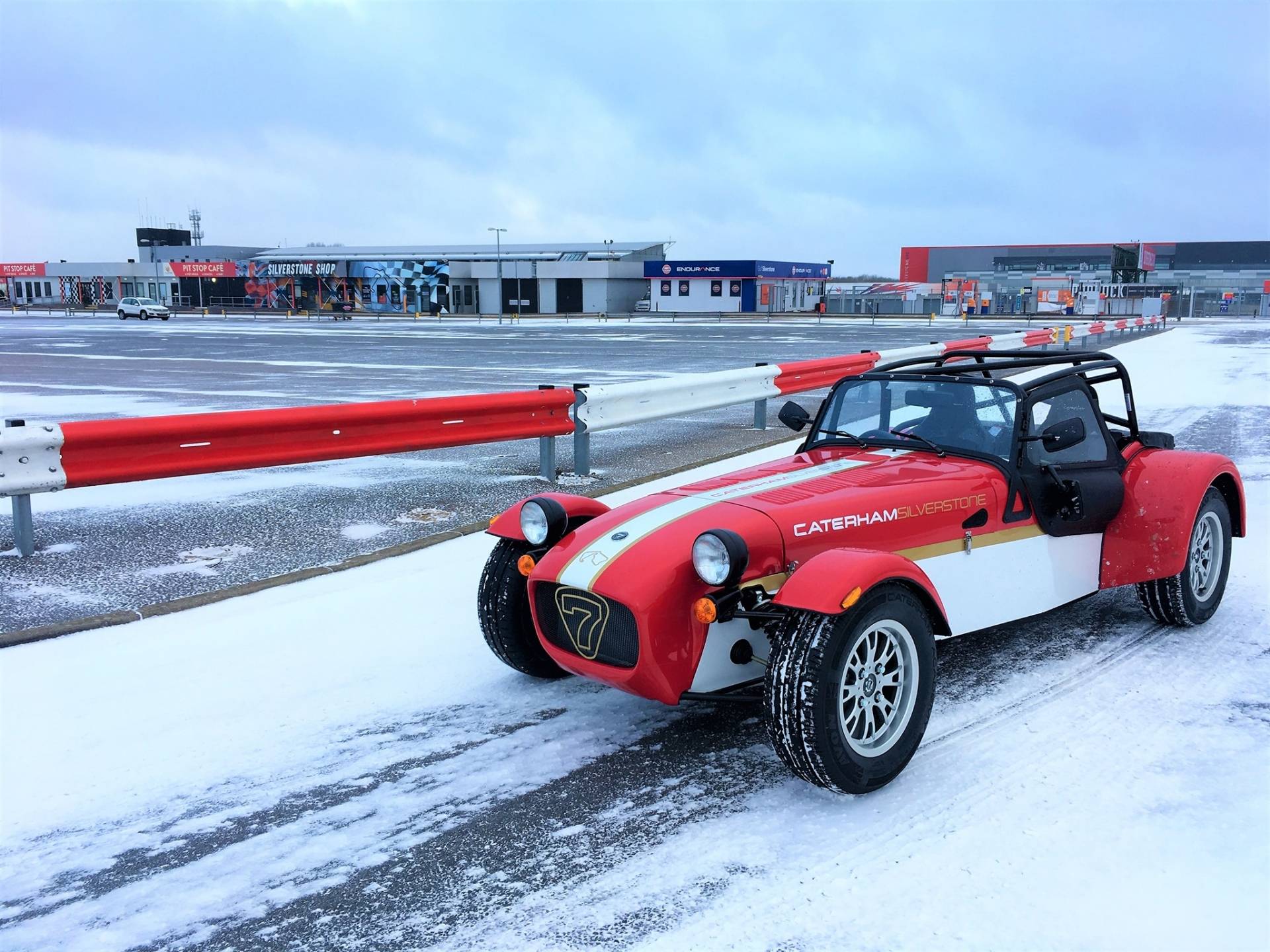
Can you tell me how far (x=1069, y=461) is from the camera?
16.6 feet

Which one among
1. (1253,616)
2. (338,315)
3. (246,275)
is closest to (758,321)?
(338,315)

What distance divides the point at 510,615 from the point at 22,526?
410cm

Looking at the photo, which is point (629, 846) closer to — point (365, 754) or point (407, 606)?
point (365, 754)

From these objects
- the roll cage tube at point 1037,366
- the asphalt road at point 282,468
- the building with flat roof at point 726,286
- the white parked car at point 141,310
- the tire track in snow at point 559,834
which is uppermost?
the building with flat roof at point 726,286

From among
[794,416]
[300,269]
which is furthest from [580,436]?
[300,269]

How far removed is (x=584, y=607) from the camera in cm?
395

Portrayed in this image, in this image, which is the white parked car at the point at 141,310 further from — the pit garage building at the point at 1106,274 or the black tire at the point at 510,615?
the black tire at the point at 510,615

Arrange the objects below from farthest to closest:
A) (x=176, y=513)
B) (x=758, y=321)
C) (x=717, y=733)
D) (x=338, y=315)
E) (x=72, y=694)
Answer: (x=338, y=315) < (x=758, y=321) < (x=176, y=513) < (x=72, y=694) < (x=717, y=733)

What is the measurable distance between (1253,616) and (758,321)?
5882 cm

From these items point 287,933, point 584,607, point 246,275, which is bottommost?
point 287,933

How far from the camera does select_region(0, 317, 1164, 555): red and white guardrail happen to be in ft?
21.3

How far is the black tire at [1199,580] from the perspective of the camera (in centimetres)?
529

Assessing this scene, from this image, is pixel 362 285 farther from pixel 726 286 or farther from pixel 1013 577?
A: pixel 1013 577

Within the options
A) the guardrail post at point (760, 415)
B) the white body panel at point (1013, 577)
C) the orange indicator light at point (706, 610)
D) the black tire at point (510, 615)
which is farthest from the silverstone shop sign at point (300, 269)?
the orange indicator light at point (706, 610)
